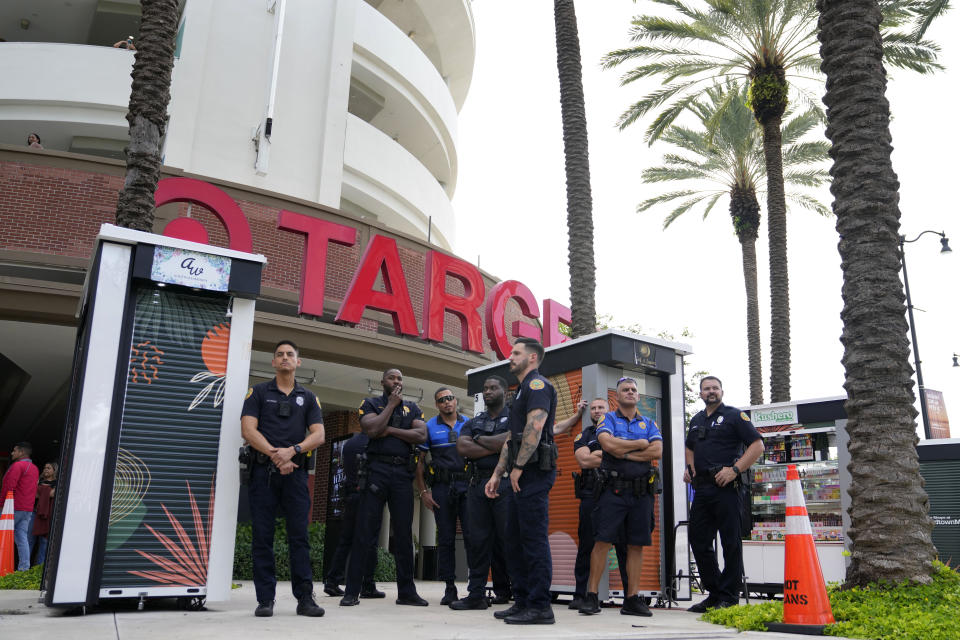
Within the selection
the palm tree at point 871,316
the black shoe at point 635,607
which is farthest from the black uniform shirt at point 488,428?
the palm tree at point 871,316

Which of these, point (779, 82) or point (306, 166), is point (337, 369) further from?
point (779, 82)

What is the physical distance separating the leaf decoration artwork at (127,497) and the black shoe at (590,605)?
12.2 ft

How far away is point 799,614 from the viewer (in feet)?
18.3

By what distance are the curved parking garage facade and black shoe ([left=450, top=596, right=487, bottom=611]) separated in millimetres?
7420

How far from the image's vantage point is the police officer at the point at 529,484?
5.65m

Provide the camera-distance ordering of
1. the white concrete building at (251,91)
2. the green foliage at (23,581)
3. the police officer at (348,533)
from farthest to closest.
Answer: the white concrete building at (251,91) < the green foliage at (23,581) < the police officer at (348,533)

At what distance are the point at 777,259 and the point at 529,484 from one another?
1808 cm

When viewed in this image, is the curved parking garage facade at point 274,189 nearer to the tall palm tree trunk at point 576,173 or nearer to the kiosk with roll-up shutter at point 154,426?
the tall palm tree trunk at point 576,173

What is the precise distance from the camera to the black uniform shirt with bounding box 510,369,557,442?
19.4 feet

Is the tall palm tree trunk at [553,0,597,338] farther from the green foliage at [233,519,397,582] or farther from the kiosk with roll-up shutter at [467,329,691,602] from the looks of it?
the green foliage at [233,519,397,582]

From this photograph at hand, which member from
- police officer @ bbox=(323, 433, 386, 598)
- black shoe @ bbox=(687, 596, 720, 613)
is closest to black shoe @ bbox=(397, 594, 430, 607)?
police officer @ bbox=(323, 433, 386, 598)

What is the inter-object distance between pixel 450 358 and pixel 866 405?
957 cm

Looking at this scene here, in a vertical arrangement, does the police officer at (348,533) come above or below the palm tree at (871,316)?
below

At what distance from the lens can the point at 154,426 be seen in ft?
20.2
